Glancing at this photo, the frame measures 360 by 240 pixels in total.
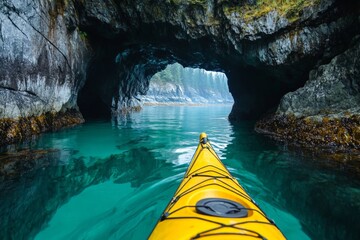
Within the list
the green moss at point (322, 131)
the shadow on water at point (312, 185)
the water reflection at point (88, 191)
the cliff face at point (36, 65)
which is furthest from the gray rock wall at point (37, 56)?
the green moss at point (322, 131)

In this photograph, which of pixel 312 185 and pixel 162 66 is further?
pixel 162 66

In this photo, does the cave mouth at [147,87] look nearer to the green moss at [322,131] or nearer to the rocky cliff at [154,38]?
the rocky cliff at [154,38]

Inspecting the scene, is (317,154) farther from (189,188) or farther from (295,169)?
(189,188)

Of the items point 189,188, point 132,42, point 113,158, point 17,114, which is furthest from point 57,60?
point 189,188

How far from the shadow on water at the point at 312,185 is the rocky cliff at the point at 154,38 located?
3.74 metres

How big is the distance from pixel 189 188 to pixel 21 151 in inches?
276

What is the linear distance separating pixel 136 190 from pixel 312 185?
13.5 feet

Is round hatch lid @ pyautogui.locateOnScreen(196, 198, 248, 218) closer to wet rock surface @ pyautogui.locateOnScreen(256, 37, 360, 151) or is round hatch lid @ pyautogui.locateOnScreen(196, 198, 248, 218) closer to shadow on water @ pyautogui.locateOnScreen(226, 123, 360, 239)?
shadow on water @ pyautogui.locateOnScreen(226, 123, 360, 239)

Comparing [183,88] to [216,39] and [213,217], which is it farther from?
[213,217]

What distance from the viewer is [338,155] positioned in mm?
7473

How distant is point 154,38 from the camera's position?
16.2 metres

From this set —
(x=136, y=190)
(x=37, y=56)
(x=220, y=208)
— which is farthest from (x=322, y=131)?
(x=37, y=56)

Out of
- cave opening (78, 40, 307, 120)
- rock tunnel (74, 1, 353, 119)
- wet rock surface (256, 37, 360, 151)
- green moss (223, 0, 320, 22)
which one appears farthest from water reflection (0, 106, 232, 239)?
cave opening (78, 40, 307, 120)

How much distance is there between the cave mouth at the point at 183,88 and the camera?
8325cm
